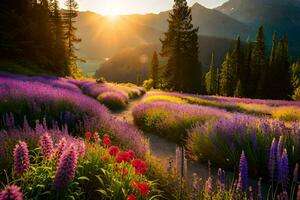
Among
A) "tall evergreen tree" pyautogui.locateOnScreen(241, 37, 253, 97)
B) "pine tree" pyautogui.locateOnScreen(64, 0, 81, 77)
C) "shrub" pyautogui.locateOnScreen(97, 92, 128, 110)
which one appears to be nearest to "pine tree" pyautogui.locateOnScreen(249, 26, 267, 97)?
"tall evergreen tree" pyautogui.locateOnScreen(241, 37, 253, 97)

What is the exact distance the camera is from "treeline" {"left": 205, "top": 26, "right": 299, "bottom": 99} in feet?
214

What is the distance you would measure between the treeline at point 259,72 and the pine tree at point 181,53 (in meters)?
19.8

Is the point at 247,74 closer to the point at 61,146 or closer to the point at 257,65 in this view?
the point at 257,65

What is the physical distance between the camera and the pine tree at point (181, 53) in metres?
49.7

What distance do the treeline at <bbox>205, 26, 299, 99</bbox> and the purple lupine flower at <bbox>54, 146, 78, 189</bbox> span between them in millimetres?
66511

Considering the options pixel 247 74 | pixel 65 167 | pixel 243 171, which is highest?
pixel 247 74

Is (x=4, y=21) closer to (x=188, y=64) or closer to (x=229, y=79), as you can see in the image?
(x=188, y=64)

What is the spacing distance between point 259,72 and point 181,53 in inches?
1111

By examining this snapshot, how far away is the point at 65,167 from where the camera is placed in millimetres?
2936

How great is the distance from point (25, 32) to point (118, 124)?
30164 mm

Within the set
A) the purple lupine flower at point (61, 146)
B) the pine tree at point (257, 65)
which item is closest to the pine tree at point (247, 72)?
the pine tree at point (257, 65)

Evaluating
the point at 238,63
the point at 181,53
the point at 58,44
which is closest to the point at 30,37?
the point at 58,44

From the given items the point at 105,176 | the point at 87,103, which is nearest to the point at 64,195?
the point at 105,176

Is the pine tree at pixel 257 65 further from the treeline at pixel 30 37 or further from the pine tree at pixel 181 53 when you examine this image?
the treeline at pixel 30 37
